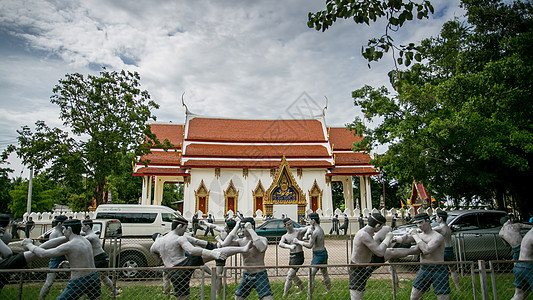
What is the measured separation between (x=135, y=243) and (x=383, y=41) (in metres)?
7.24

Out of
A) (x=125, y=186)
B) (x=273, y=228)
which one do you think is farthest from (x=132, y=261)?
(x=125, y=186)

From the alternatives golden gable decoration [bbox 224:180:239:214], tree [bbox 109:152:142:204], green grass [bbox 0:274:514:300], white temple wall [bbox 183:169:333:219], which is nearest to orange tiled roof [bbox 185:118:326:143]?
white temple wall [bbox 183:169:333:219]

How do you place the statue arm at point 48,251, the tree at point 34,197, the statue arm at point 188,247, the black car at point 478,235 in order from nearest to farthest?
the statue arm at point 48,251, the statue arm at point 188,247, the black car at point 478,235, the tree at point 34,197

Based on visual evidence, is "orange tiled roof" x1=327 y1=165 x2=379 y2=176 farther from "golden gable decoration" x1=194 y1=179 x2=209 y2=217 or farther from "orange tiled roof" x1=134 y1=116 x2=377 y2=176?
"golden gable decoration" x1=194 y1=179 x2=209 y2=217

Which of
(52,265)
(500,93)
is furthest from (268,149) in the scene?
(52,265)

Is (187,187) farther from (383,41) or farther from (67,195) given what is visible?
(67,195)

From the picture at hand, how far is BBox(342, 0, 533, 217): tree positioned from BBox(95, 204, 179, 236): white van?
378 inches

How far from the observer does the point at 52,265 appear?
6.20 metres

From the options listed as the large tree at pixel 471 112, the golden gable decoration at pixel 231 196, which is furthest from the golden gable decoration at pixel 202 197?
the large tree at pixel 471 112

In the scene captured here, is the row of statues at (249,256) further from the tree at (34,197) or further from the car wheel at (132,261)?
the tree at (34,197)

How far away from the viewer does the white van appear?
1366 centimetres

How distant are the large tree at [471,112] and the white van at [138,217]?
9.60m

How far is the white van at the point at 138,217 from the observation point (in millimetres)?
13664

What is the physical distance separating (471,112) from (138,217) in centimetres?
1241
